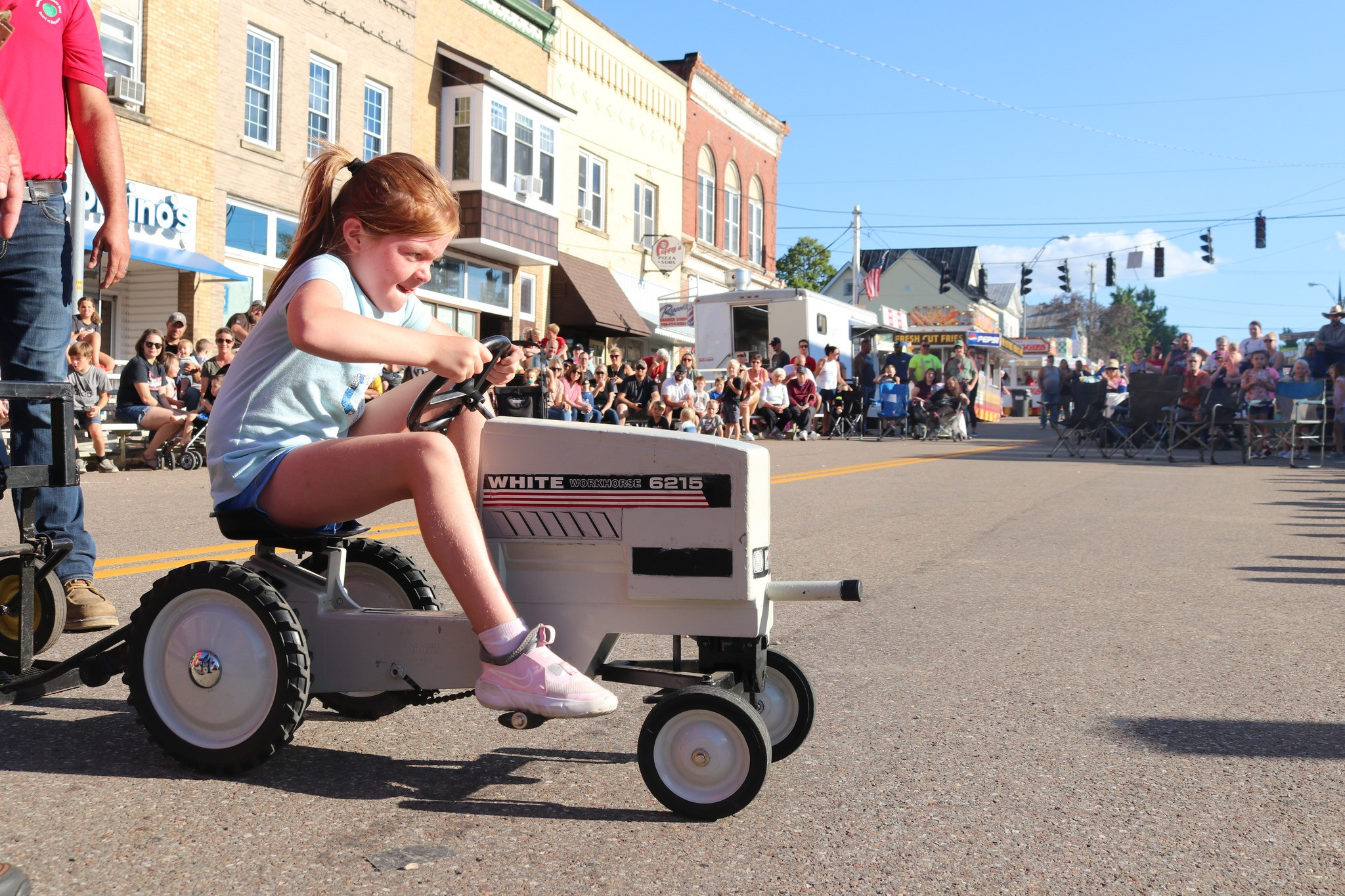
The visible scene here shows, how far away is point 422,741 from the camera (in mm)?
3445

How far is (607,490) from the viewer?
3078mm

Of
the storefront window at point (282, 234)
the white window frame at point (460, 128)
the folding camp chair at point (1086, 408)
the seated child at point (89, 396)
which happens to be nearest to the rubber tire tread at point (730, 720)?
the seated child at point (89, 396)

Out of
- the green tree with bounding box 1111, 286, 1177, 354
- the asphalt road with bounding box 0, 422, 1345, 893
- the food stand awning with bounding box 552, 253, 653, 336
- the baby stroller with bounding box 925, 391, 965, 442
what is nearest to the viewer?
the asphalt road with bounding box 0, 422, 1345, 893

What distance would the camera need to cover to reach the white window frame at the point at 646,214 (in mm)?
35562

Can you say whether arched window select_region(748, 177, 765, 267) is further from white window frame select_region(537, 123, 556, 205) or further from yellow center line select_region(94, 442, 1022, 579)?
yellow center line select_region(94, 442, 1022, 579)

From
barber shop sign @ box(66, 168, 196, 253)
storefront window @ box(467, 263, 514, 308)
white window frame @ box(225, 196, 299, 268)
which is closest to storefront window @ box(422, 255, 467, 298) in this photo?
storefront window @ box(467, 263, 514, 308)

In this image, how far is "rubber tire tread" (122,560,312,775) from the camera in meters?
3.04

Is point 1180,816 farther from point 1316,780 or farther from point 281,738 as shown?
point 281,738

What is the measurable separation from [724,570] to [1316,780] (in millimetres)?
1610

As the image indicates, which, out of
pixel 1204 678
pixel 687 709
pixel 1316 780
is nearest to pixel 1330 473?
pixel 1204 678

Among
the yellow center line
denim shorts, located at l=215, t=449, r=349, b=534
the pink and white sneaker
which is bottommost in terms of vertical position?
the yellow center line

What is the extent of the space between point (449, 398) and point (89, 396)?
422 inches

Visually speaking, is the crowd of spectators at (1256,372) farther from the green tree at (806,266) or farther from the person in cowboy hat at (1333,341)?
the green tree at (806,266)

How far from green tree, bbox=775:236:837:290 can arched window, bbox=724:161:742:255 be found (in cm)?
1658
